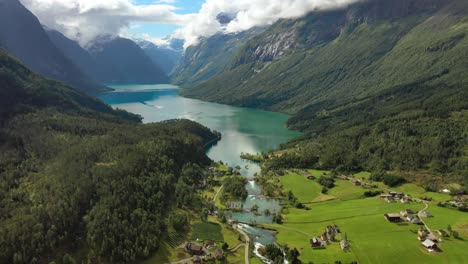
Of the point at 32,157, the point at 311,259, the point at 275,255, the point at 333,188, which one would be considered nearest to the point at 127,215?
the point at 275,255

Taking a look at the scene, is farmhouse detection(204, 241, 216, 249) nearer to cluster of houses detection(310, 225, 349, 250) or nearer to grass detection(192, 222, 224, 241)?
grass detection(192, 222, 224, 241)

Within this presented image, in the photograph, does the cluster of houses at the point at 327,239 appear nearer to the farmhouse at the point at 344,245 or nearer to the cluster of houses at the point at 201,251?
the farmhouse at the point at 344,245

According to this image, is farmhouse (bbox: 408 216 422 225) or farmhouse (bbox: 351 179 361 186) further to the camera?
farmhouse (bbox: 351 179 361 186)

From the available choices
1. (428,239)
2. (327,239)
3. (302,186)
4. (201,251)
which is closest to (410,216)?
(428,239)

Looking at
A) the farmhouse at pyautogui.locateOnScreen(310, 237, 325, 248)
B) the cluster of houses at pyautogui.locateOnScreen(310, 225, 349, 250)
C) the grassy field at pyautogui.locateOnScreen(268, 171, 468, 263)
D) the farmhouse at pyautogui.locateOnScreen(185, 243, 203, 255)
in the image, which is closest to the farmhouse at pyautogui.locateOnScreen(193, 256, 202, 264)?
the farmhouse at pyautogui.locateOnScreen(185, 243, 203, 255)

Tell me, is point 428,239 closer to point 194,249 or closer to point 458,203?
point 458,203

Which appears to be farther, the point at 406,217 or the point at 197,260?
the point at 406,217
